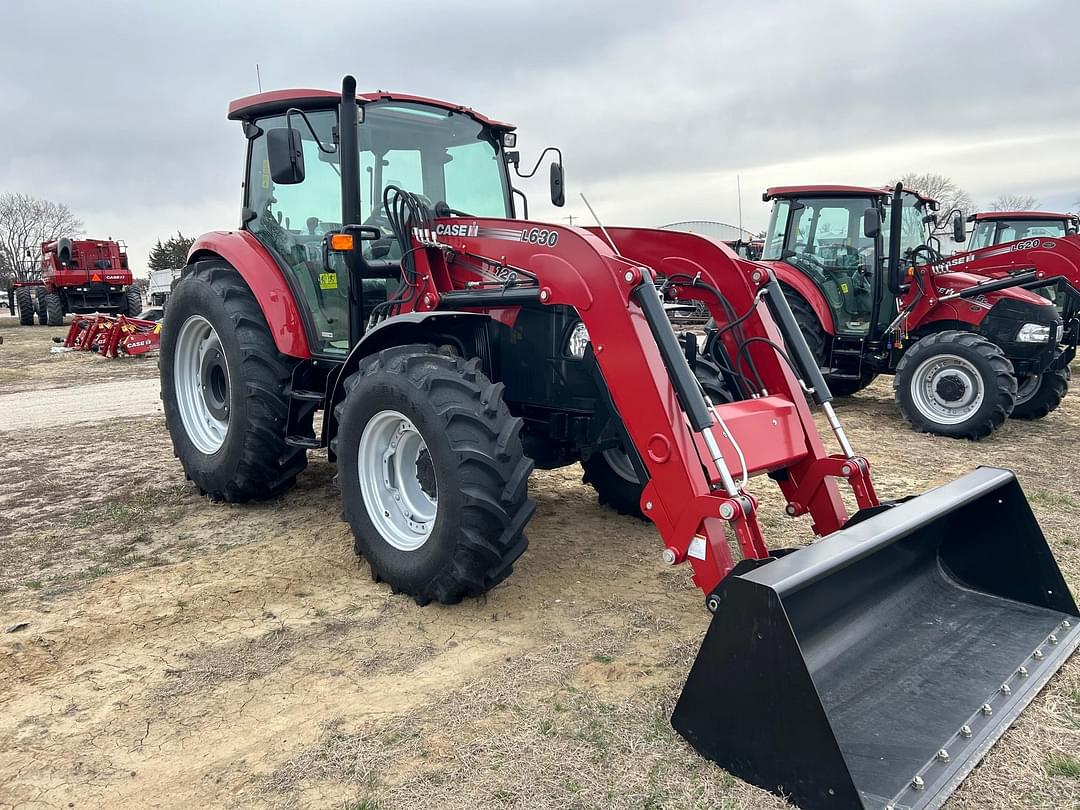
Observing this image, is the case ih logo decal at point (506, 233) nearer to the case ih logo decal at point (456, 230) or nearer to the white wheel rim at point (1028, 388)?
the case ih logo decal at point (456, 230)

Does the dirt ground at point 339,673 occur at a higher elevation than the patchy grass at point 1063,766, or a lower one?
higher

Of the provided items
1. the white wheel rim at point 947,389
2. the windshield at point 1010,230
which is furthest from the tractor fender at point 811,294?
the windshield at point 1010,230

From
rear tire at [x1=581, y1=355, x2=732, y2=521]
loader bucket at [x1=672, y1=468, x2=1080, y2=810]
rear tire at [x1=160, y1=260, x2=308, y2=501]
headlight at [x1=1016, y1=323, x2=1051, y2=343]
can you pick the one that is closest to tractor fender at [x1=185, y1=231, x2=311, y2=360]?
rear tire at [x1=160, y1=260, x2=308, y2=501]

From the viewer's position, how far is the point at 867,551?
2623 mm

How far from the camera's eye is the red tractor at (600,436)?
7.84ft

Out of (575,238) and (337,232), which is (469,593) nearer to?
(575,238)

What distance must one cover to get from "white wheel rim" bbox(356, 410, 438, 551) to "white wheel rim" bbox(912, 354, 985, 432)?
5.69m

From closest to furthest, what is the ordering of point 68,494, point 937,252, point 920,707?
point 920,707
point 68,494
point 937,252

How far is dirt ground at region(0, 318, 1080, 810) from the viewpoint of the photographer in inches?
92.2

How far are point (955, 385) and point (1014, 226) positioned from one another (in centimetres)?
749

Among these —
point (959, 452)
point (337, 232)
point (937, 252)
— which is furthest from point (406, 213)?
point (937, 252)

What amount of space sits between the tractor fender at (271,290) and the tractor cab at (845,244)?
540 centimetres

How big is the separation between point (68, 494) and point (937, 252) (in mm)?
8285

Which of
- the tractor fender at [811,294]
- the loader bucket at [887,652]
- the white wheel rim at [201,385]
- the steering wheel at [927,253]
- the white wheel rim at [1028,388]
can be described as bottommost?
the loader bucket at [887,652]
